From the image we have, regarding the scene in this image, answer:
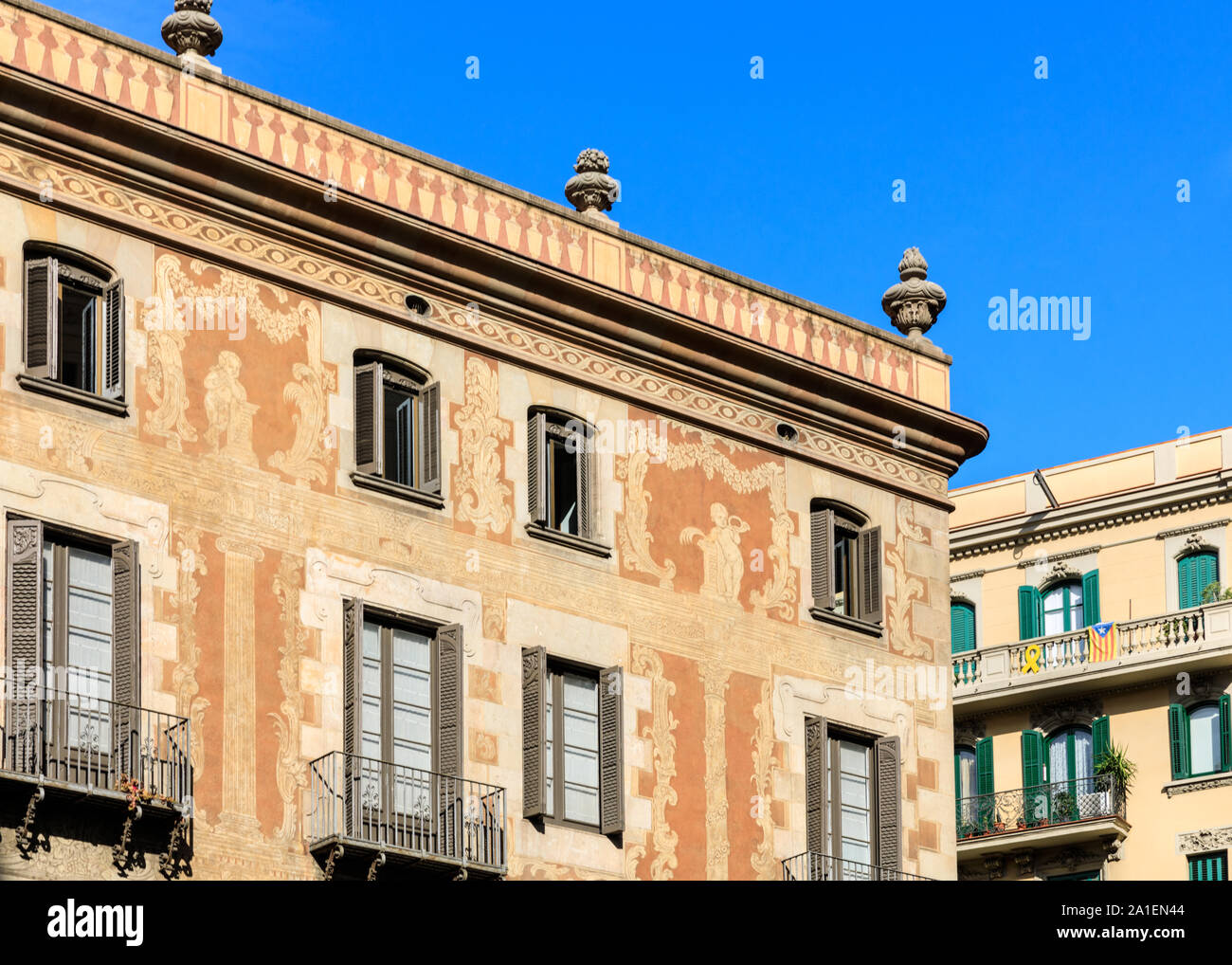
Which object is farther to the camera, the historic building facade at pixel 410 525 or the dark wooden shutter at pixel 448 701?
the dark wooden shutter at pixel 448 701

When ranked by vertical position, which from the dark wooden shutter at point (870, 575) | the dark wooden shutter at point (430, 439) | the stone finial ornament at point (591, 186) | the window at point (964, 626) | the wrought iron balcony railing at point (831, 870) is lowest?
the wrought iron balcony railing at point (831, 870)

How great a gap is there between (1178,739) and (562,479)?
24436 mm

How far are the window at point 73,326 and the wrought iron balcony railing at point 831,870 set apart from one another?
10.5 meters

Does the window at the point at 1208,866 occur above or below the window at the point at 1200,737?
below

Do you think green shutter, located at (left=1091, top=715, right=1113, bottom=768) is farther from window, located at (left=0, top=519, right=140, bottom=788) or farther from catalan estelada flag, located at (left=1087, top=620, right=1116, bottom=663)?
window, located at (left=0, top=519, right=140, bottom=788)

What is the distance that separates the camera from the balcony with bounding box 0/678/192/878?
29.2 meters

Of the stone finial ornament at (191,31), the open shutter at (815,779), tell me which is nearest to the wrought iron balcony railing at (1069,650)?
the open shutter at (815,779)

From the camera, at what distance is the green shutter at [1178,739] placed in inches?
2231

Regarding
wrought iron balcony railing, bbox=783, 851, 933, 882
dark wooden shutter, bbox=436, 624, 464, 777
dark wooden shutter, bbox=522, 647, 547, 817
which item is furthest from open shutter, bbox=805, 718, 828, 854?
dark wooden shutter, bbox=436, 624, 464, 777

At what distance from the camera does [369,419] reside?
1339 inches

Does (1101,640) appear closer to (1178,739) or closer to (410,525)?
(1178,739)

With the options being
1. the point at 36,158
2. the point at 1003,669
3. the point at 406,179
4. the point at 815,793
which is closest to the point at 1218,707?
the point at 1003,669

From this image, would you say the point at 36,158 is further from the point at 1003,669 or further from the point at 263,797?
the point at 1003,669

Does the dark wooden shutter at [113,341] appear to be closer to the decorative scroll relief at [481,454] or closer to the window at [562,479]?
the decorative scroll relief at [481,454]
